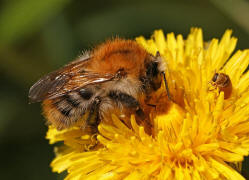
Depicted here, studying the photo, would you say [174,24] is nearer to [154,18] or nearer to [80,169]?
[154,18]

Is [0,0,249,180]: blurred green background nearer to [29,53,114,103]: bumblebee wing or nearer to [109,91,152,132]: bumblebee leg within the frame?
[29,53,114,103]: bumblebee wing

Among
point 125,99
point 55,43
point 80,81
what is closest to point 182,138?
point 125,99

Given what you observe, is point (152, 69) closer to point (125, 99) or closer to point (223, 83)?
point (125, 99)

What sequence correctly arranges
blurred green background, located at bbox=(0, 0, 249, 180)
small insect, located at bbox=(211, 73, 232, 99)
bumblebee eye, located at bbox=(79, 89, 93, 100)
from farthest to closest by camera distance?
blurred green background, located at bbox=(0, 0, 249, 180)
small insect, located at bbox=(211, 73, 232, 99)
bumblebee eye, located at bbox=(79, 89, 93, 100)

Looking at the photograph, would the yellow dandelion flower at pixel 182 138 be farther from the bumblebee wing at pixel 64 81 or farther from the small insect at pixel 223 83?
the bumblebee wing at pixel 64 81

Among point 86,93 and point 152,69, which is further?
point 152,69

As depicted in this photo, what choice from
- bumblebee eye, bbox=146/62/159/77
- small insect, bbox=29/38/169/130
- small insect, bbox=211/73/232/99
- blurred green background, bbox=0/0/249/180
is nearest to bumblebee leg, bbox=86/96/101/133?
small insect, bbox=29/38/169/130
